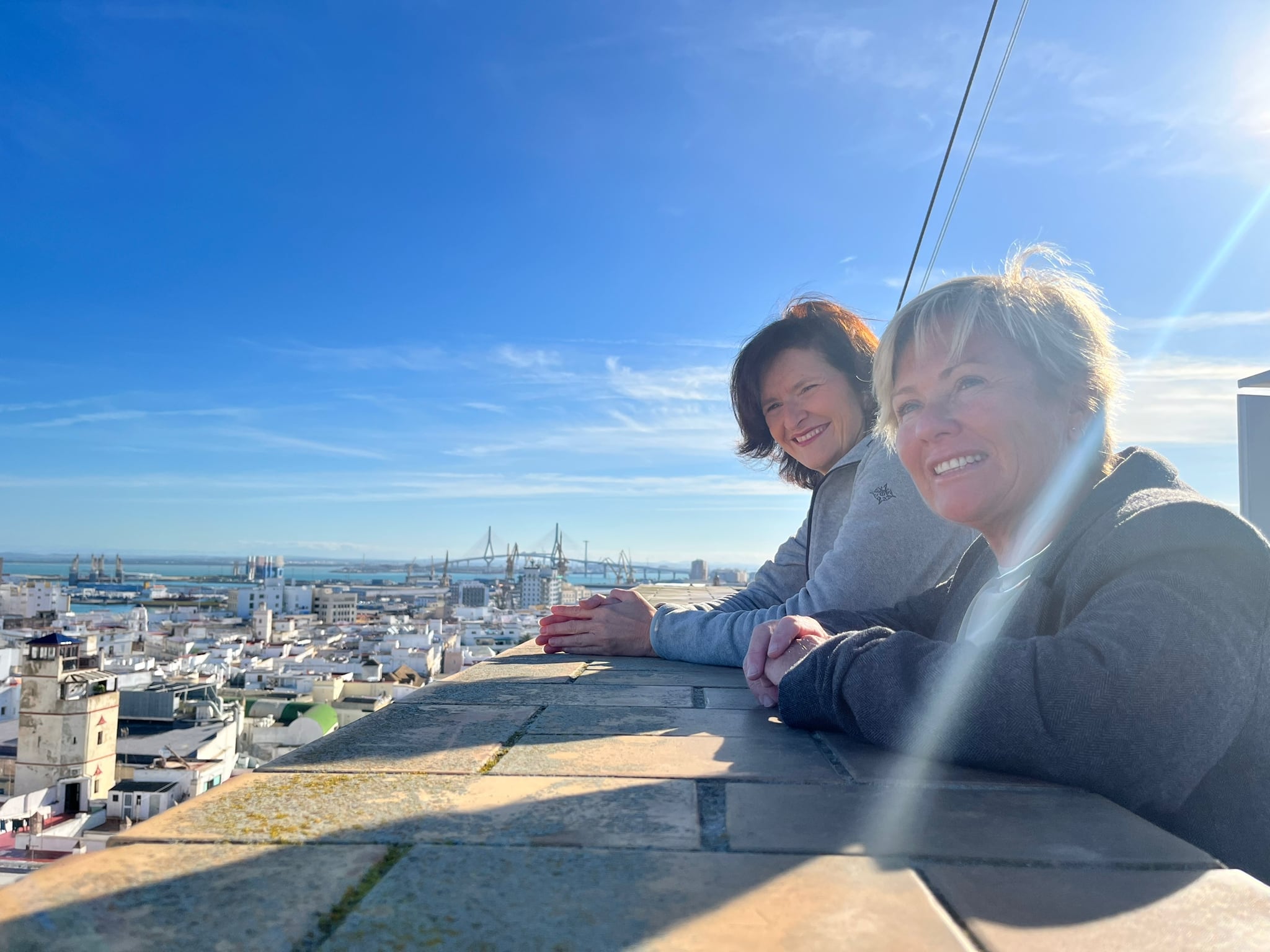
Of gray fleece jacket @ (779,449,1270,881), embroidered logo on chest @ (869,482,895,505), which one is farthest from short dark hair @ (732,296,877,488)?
gray fleece jacket @ (779,449,1270,881)

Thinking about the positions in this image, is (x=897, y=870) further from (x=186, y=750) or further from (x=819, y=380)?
(x=186, y=750)

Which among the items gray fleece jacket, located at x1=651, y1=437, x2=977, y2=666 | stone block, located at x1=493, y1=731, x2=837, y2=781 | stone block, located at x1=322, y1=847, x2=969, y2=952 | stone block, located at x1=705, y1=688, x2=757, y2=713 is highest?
gray fleece jacket, located at x1=651, y1=437, x2=977, y2=666

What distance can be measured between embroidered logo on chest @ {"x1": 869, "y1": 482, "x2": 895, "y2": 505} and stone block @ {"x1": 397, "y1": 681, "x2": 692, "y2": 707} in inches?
14.8

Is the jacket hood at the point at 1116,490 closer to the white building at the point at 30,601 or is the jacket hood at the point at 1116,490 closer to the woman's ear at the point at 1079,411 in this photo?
the woman's ear at the point at 1079,411

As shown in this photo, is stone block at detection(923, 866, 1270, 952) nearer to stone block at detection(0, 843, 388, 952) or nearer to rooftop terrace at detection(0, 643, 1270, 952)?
rooftop terrace at detection(0, 643, 1270, 952)

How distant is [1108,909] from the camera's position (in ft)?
1.28

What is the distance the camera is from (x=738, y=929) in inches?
14.4

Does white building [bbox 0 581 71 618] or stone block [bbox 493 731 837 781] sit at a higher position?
stone block [bbox 493 731 837 781]

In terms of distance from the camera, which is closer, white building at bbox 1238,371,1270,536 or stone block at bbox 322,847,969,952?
stone block at bbox 322,847,969,952

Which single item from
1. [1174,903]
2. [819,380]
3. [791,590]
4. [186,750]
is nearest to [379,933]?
[1174,903]

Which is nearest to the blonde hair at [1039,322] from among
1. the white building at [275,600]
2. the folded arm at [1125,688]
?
the folded arm at [1125,688]

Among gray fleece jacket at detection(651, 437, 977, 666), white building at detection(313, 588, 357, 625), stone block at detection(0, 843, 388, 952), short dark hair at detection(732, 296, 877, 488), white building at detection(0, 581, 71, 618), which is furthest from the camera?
white building at detection(313, 588, 357, 625)

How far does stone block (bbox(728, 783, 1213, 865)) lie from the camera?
465mm

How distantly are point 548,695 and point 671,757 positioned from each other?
1.22ft
